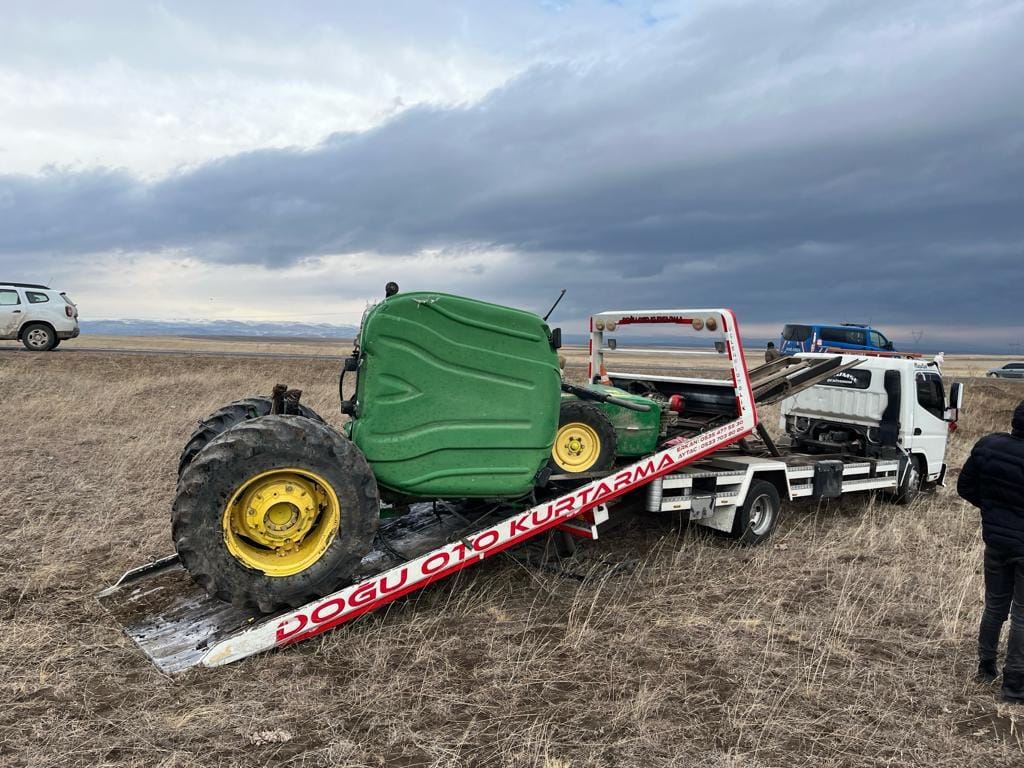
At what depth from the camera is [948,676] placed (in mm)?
4527

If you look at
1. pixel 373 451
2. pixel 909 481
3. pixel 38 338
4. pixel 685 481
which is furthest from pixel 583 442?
pixel 38 338

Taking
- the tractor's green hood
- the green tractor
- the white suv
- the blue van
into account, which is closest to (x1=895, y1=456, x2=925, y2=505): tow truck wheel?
the green tractor

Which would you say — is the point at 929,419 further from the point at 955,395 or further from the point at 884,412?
the point at 884,412

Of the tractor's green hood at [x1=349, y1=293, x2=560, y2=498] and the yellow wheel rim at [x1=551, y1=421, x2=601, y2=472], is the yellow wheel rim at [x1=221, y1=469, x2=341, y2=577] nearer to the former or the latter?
the tractor's green hood at [x1=349, y1=293, x2=560, y2=498]

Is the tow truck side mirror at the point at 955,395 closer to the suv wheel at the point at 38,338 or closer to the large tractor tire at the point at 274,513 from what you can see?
the large tractor tire at the point at 274,513

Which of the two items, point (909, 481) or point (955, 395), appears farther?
point (955, 395)

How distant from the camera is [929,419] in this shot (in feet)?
31.0

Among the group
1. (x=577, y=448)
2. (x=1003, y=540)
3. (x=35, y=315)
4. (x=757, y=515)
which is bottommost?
(x=757, y=515)

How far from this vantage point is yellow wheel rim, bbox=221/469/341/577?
14.5ft

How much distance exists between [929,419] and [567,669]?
731 centimetres

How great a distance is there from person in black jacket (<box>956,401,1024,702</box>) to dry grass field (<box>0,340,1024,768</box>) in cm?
21

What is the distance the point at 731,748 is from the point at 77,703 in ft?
11.4

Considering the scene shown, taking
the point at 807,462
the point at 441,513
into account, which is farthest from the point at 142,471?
the point at 807,462

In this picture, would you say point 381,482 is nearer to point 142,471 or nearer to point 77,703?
point 77,703
